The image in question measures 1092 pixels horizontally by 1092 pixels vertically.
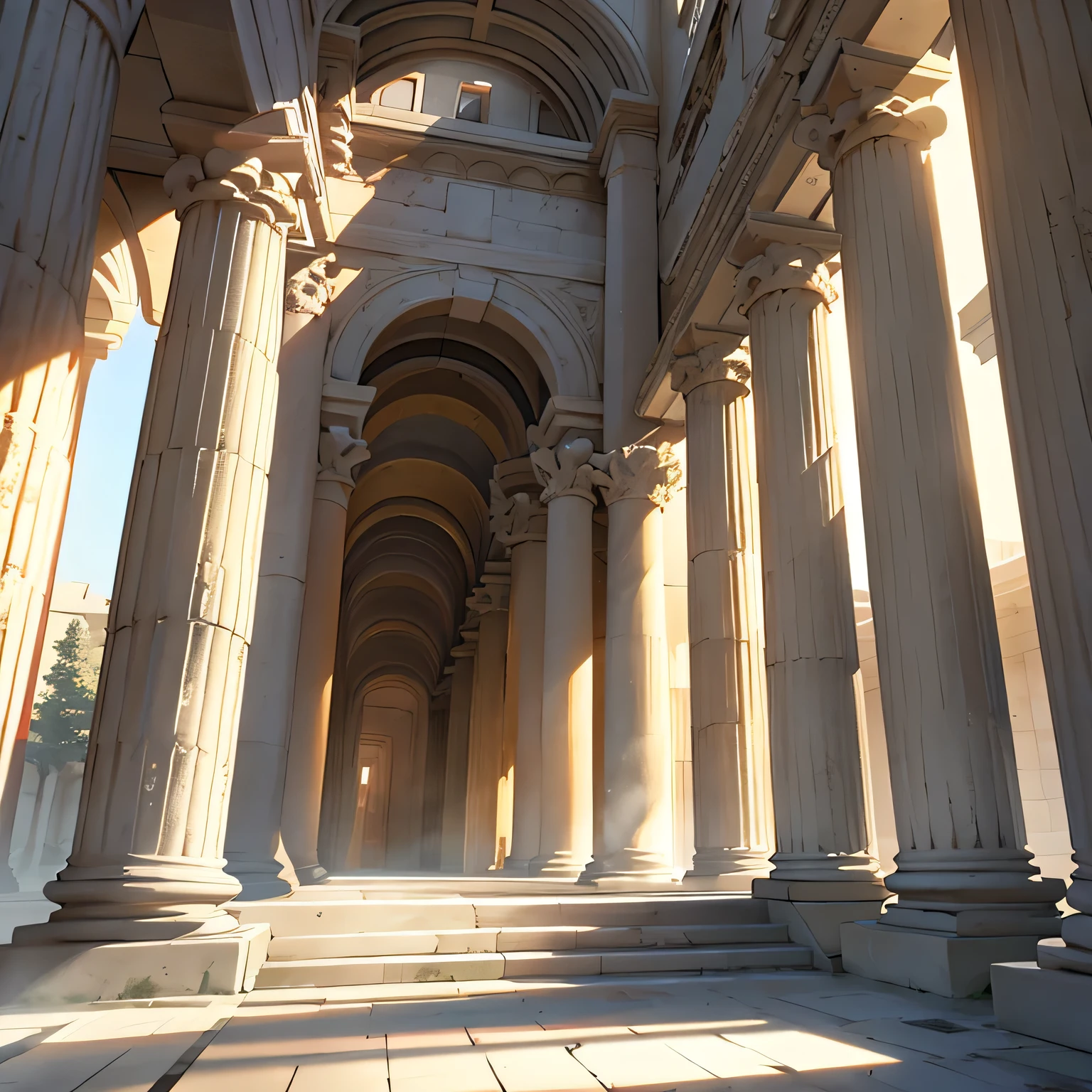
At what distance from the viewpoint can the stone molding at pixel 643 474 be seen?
13617 millimetres

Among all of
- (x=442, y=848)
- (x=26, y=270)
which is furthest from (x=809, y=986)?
(x=442, y=848)

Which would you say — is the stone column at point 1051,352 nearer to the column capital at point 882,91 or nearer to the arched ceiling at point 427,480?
the column capital at point 882,91

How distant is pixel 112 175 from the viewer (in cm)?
902

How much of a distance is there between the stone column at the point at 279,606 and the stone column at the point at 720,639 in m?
5.06

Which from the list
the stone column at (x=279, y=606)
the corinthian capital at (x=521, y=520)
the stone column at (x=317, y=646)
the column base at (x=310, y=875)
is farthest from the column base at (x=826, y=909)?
the corinthian capital at (x=521, y=520)

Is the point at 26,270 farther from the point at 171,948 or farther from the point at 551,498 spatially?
the point at 551,498

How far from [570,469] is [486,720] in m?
8.66

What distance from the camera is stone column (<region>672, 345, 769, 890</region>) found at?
10.6m

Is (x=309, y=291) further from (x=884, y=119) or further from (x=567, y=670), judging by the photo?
(x=884, y=119)

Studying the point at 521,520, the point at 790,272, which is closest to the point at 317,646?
the point at 521,520

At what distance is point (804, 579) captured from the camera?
8641mm


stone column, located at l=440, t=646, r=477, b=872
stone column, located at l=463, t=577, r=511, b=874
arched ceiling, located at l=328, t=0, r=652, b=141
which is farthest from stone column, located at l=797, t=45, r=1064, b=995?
stone column, located at l=440, t=646, r=477, b=872

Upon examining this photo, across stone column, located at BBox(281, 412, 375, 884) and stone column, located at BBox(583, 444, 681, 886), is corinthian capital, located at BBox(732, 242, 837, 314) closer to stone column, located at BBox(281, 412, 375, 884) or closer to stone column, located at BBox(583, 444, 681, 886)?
stone column, located at BBox(583, 444, 681, 886)

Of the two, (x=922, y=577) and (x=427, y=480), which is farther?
(x=427, y=480)
